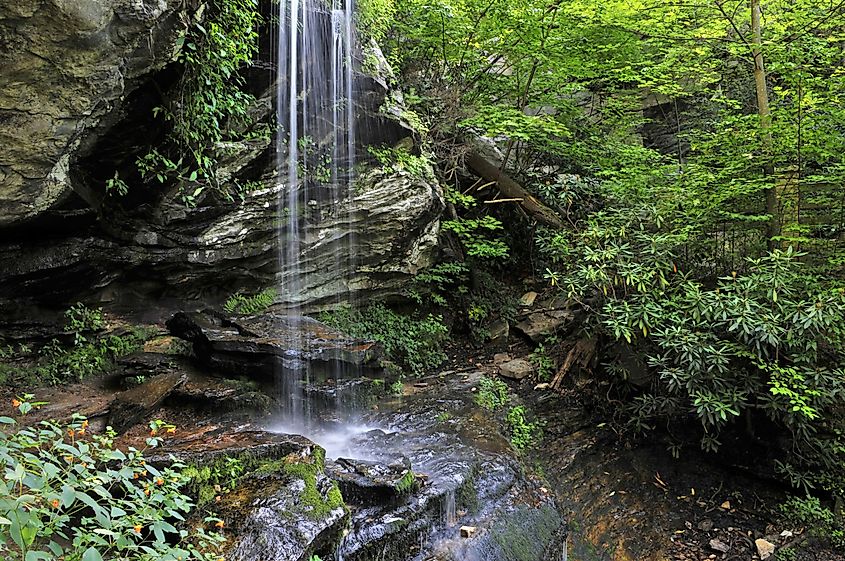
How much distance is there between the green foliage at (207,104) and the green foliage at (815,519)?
759 cm

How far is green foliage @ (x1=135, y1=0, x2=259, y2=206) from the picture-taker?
195 inches

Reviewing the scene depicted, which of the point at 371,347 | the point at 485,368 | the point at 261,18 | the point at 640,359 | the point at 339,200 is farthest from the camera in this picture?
the point at 485,368

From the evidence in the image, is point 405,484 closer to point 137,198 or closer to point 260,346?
point 260,346

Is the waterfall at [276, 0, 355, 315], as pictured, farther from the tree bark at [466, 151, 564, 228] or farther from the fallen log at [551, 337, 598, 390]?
the fallen log at [551, 337, 598, 390]

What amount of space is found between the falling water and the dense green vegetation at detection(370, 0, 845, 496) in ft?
3.64

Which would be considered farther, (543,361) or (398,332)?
(398,332)

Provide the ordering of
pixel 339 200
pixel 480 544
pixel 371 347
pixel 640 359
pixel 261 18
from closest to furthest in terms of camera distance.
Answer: pixel 480 544 < pixel 261 18 < pixel 640 359 < pixel 371 347 < pixel 339 200

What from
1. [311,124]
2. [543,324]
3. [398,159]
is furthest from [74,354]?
[543,324]

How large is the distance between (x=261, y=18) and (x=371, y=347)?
440 centimetres

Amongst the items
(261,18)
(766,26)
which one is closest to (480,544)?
(261,18)

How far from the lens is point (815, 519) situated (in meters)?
5.14

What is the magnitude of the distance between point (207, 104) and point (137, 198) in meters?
1.52

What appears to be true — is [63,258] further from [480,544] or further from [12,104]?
[480,544]

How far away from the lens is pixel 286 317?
7.23m
